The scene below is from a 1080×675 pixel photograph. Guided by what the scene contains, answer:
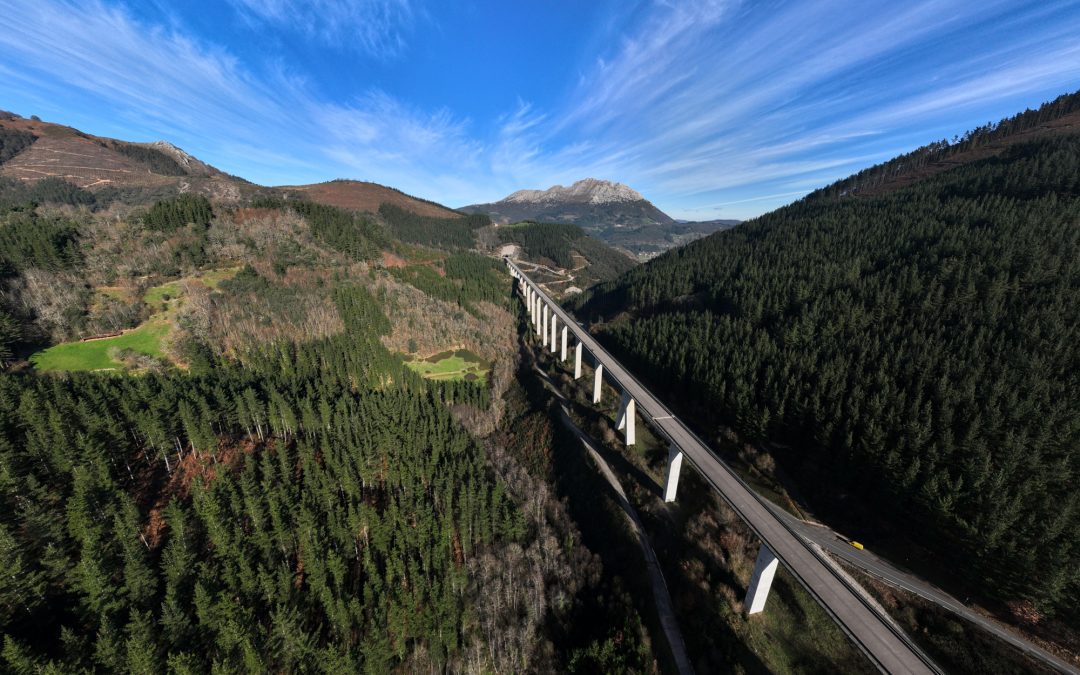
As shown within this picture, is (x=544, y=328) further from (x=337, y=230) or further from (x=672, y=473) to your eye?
(x=337, y=230)

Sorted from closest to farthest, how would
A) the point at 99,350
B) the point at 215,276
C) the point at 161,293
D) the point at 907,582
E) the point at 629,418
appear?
the point at 907,582 → the point at 629,418 → the point at 99,350 → the point at 161,293 → the point at 215,276

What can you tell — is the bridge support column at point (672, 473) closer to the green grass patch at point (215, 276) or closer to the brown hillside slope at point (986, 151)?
the green grass patch at point (215, 276)

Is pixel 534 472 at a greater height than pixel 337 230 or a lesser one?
lesser

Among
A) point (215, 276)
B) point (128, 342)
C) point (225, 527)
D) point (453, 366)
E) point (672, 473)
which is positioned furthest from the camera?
point (453, 366)

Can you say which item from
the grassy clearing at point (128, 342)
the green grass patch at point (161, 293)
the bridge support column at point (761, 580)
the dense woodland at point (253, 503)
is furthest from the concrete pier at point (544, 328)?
the green grass patch at point (161, 293)

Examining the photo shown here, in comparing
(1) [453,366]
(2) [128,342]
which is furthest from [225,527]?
(1) [453,366]

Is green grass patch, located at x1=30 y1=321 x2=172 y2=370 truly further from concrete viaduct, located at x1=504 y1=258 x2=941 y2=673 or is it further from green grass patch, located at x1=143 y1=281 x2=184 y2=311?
concrete viaduct, located at x1=504 y1=258 x2=941 y2=673

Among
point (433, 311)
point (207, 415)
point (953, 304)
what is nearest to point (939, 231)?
point (953, 304)
